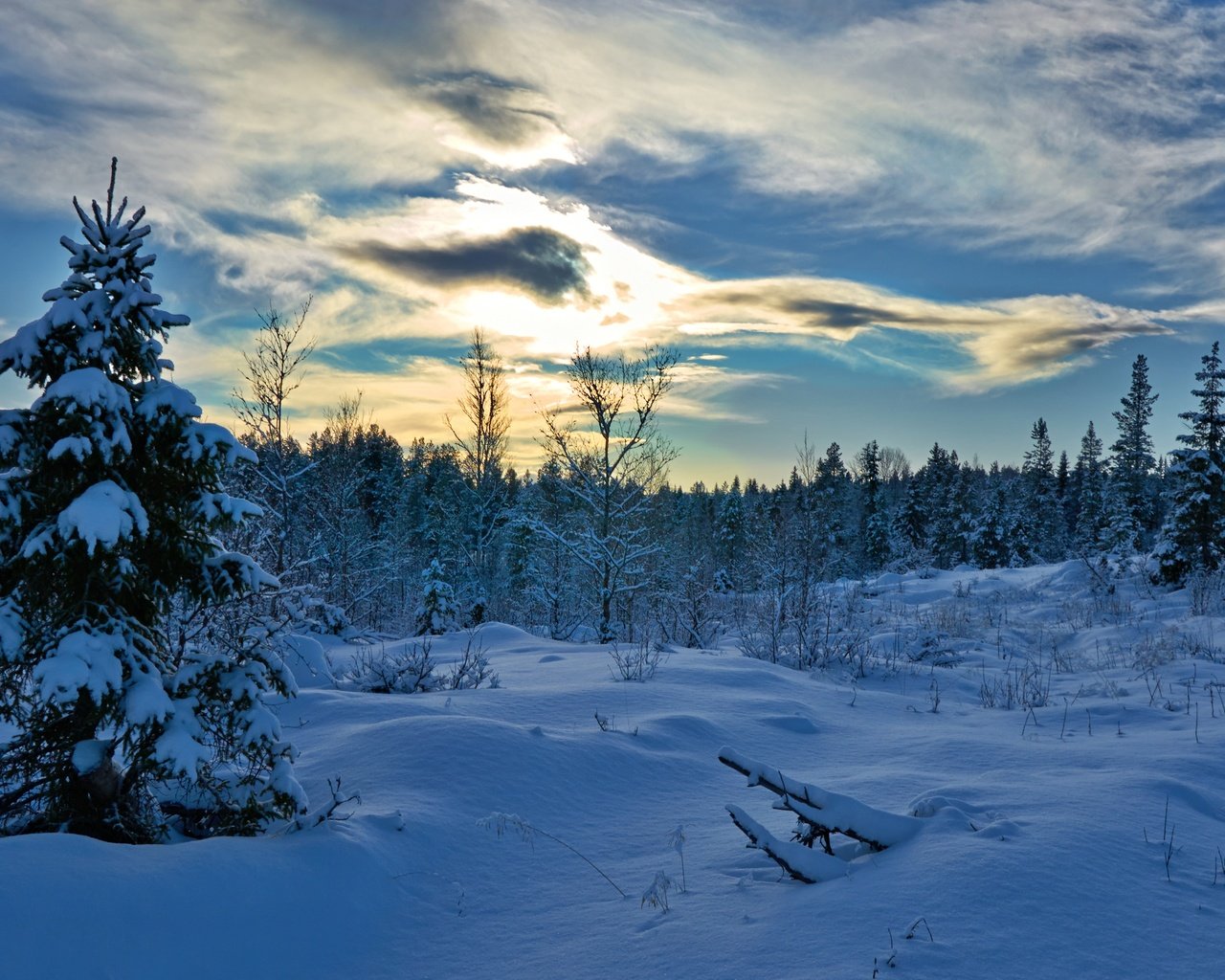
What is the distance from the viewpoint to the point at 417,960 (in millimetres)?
3107

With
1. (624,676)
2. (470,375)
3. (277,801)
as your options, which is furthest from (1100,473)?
(277,801)

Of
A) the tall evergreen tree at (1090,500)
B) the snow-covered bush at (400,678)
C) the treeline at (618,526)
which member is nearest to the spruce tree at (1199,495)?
the treeline at (618,526)

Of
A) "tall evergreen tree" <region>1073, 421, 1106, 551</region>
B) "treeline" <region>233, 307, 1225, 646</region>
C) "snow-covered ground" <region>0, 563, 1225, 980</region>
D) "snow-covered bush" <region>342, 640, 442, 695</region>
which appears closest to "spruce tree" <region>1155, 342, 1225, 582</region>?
"treeline" <region>233, 307, 1225, 646</region>

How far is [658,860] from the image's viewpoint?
12.9 feet

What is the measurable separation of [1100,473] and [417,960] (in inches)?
2901

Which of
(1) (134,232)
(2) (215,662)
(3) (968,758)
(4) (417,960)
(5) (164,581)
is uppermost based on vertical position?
(1) (134,232)

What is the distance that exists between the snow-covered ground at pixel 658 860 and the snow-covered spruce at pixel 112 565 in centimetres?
53

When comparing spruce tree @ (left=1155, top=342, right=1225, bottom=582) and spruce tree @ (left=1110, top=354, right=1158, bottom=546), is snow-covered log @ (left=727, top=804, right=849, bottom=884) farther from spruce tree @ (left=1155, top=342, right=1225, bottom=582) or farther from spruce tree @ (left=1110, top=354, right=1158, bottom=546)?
spruce tree @ (left=1110, top=354, right=1158, bottom=546)

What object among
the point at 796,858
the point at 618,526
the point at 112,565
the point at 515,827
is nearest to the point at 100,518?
the point at 112,565

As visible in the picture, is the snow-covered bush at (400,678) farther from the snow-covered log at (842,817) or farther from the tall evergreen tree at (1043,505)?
the tall evergreen tree at (1043,505)

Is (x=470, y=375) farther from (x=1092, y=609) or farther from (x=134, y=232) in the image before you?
(x=134, y=232)

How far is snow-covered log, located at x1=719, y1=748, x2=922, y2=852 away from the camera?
3490mm

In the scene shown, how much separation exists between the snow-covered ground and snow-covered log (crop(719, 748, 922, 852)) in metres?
0.09

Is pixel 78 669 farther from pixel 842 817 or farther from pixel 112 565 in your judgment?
pixel 842 817
